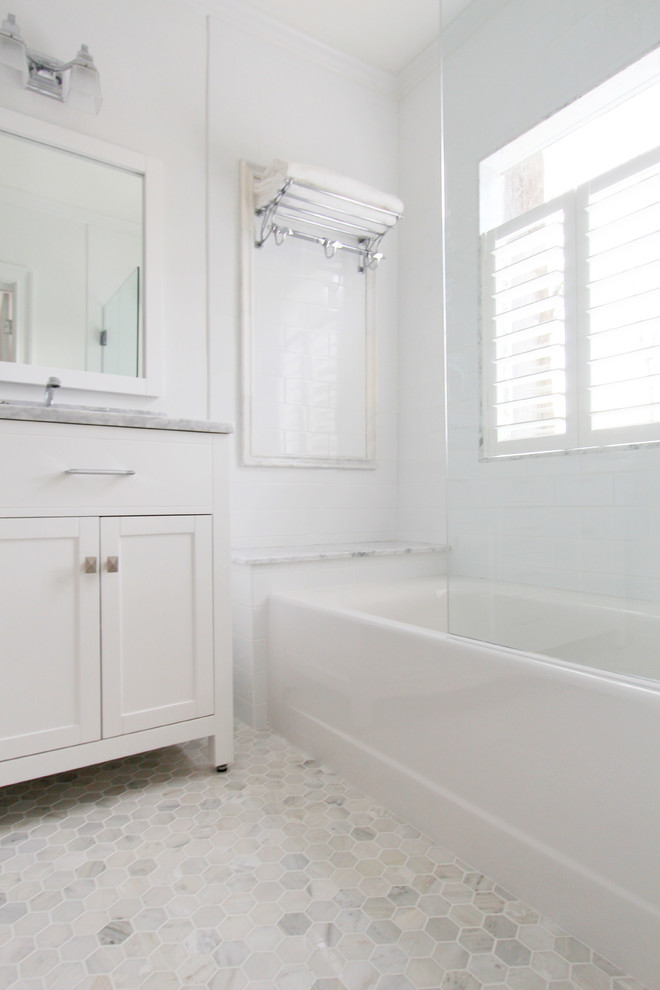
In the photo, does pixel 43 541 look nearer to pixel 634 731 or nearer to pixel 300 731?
pixel 300 731

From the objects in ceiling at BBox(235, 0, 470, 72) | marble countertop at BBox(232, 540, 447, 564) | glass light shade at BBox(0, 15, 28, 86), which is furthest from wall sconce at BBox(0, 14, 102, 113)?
marble countertop at BBox(232, 540, 447, 564)

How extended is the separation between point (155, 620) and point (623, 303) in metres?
1.24

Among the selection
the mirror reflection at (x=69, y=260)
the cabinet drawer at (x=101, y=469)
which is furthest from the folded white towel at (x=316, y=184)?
the cabinet drawer at (x=101, y=469)

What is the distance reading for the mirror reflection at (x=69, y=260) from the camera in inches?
72.1

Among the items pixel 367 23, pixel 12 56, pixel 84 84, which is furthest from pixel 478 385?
pixel 367 23

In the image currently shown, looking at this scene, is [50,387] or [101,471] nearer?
[101,471]

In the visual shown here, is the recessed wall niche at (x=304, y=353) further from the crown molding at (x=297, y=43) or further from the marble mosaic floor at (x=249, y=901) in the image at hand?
the marble mosaic floor at (x=249, y=901)

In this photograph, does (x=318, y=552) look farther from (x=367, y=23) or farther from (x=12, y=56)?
(x=367, y=23)

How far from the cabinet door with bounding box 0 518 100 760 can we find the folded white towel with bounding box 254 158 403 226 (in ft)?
4.88

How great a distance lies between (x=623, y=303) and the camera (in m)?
1.18

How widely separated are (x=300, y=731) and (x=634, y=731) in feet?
3.41

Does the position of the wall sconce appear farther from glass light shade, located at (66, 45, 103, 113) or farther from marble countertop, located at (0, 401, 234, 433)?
marble countertop, located at (0, 401, 234, 433)

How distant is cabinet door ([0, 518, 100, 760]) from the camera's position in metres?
1.27

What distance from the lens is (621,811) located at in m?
0.89
